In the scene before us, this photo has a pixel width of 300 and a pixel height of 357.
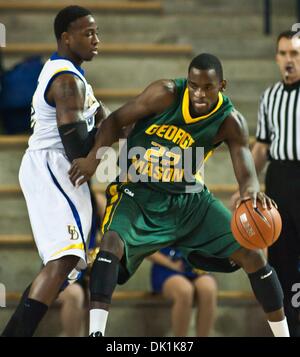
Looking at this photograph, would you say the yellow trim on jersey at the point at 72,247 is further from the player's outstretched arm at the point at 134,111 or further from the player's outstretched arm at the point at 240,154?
the player's outstretched arm at the point at 240,154

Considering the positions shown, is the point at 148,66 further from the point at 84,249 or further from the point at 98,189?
the point at 84,249

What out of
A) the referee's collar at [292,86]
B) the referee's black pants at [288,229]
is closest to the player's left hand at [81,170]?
the referee's black pants at [288,229]

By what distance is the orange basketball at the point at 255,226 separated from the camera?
4.25m

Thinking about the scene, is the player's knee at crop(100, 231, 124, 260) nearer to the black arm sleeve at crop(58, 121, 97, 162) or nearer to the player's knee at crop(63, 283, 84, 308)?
the black arm sleeve at crop(58, 121, 97, 162)

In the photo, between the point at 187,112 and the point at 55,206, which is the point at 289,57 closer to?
the point at 187,112

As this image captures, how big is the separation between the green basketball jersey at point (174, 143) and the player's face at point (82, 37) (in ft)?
1.42

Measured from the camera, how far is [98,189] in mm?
6020

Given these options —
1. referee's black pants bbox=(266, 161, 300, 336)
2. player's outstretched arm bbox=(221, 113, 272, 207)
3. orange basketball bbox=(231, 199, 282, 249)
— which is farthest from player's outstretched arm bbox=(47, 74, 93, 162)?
referee's black pants bbox=(266, 161, 300, 336)

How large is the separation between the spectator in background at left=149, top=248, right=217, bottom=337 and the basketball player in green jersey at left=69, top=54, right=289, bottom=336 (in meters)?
0.88

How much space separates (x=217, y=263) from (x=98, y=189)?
5.36 feet

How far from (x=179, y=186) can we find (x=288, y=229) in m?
0.90

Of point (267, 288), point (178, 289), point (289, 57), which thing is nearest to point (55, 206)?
point (267, 288)

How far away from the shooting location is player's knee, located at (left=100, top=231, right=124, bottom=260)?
4.25 m

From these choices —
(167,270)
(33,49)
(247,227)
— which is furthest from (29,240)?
(247,227)
